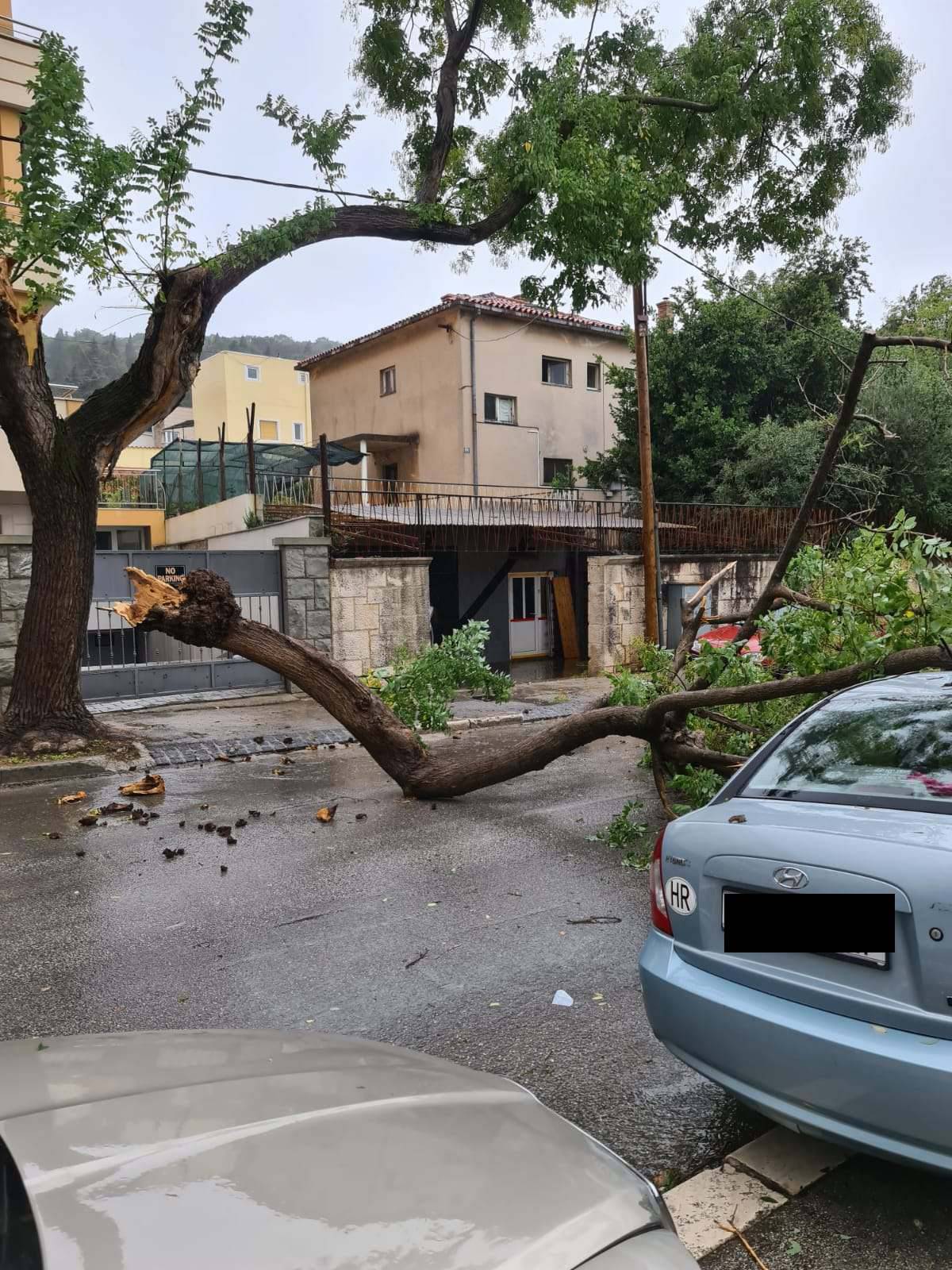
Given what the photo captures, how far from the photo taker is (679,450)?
23.2m

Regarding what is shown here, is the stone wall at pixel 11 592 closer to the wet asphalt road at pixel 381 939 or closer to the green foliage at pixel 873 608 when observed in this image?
the wet asphalt road at pixel 381 939

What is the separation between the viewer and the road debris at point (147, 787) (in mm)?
8289

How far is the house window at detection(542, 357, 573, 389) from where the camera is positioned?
26.3m

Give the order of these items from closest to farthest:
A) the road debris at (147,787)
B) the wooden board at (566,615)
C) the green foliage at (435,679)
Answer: the road debris at (147,787) < the green foliage at (435,679) < the wooden board at (566,615)

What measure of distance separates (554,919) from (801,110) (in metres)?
11.3

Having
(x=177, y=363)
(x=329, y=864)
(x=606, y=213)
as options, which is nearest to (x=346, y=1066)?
(x=329, y=864)

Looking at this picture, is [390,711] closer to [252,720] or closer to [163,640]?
[252,720]

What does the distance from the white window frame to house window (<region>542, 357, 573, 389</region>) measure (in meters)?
1.41

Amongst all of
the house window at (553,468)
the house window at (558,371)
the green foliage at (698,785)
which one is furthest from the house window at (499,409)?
the green foliage at (698,785)

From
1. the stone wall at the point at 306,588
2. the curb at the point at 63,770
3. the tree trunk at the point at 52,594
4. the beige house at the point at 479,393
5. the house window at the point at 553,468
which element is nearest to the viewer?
the curb at the point at 63,770

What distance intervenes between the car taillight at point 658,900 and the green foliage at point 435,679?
213 inches

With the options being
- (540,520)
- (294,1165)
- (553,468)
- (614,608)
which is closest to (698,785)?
(294,1165)

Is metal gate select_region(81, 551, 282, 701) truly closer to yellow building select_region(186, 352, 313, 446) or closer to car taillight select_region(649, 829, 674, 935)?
car taillight select_region(649, 829, 674, 935)

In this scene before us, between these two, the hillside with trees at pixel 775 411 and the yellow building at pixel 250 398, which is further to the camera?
the yellow building at pixel 250 398
